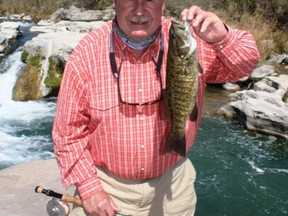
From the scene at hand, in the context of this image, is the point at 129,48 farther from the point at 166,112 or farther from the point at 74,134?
the point at 74,134

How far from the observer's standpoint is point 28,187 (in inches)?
173

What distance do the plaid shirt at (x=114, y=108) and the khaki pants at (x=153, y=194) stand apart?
3.6 inches

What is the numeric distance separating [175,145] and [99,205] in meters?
0.66

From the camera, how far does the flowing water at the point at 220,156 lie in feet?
17.7

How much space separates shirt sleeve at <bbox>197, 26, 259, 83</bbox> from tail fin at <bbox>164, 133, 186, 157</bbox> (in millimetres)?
512

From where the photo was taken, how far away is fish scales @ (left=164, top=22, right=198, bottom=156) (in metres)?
1.80

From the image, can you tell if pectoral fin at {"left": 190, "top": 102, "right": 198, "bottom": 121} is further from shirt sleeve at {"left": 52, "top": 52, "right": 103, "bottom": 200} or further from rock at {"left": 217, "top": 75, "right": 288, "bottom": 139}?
rock at {"left": 217, "top": 75, "right": 288, "bottom": 139}

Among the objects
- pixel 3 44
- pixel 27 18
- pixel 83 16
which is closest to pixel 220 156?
pixel 3 44

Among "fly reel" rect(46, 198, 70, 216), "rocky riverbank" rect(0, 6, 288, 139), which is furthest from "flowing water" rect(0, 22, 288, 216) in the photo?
"fly reel" rect(46, 198, 70, 216)

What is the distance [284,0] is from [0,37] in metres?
12.8

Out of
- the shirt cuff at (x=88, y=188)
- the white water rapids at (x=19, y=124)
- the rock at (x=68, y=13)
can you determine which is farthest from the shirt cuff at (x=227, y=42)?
the rock at (x=68, y=13)

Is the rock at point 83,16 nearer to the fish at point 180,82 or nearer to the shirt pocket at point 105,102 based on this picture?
the shirt pocket at point 105,102

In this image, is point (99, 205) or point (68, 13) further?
point (68, 13)

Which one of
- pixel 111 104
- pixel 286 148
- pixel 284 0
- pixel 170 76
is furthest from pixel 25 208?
pixel 284 0
